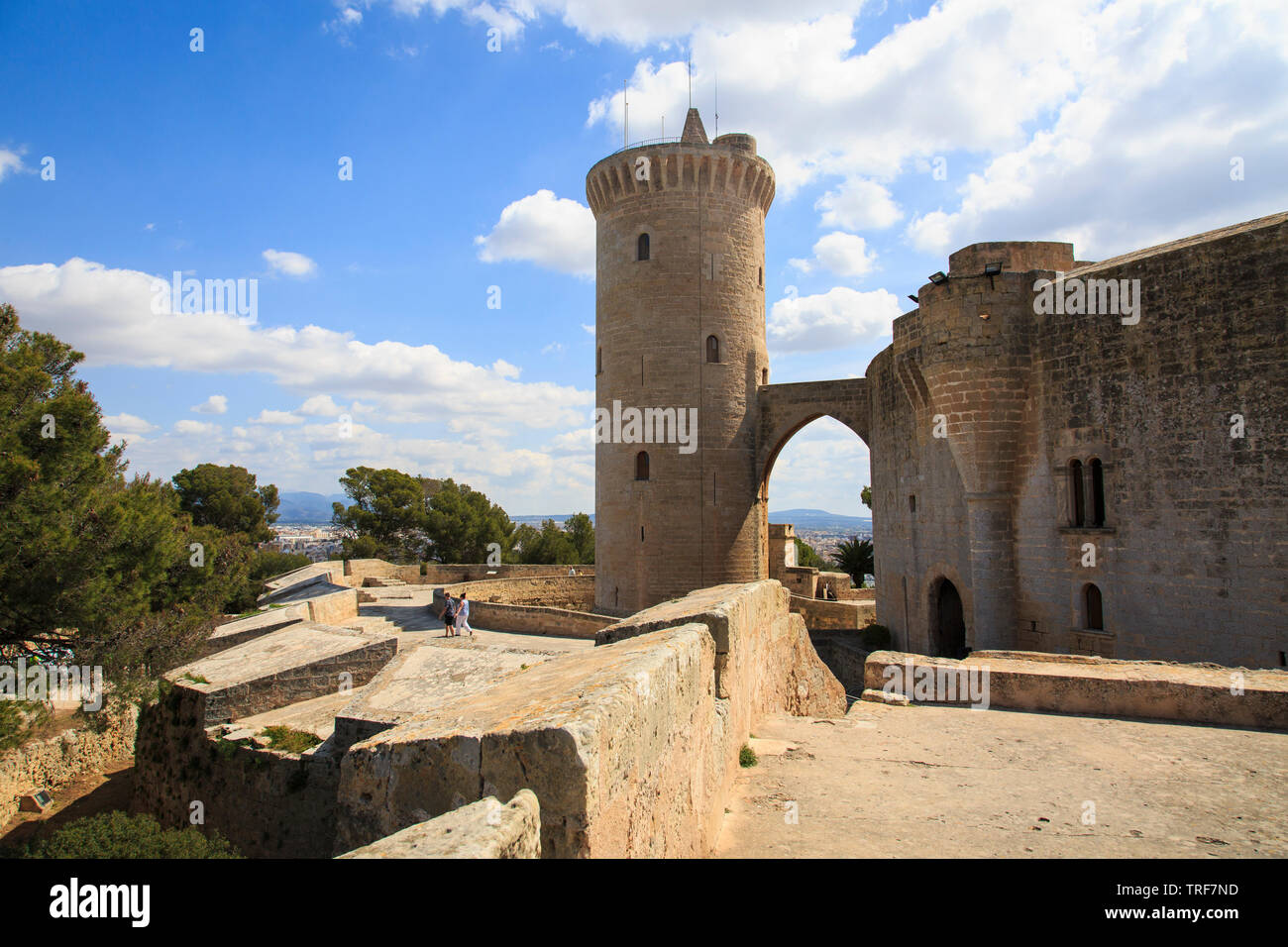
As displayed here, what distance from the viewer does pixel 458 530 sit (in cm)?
3891

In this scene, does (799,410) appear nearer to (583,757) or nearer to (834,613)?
(834,613)

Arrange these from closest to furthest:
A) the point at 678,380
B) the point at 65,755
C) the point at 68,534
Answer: the point at 68,534 → the point at 65,755 → the point at 678,380

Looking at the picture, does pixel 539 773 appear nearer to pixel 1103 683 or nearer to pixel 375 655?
pixel 1103 683

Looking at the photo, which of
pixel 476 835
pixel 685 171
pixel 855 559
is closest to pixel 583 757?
pixel 476 835

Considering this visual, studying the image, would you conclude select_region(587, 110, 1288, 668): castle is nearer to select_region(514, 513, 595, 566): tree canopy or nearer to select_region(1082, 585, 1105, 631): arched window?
select_region(1082, 585, 1105, 631): arched window

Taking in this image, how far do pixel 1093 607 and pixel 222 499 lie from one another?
36.7m

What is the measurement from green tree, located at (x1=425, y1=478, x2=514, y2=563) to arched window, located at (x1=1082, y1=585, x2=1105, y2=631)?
3086cm

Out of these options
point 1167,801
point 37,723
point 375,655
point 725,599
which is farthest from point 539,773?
point 37,723

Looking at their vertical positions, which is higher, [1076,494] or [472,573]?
[1076,494]

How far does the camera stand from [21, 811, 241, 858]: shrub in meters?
6.37
